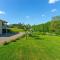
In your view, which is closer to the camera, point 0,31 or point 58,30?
point 0,31

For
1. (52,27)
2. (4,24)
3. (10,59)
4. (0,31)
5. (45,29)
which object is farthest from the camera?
(45,29)

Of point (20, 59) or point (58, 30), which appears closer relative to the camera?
point (20, 59)

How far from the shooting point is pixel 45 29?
103062 mm

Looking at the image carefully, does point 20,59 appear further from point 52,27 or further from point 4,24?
point 52,27

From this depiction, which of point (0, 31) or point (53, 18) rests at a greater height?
point (53, 18)

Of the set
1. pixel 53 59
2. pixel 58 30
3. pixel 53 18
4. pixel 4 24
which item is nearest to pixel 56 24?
pixel 58 30

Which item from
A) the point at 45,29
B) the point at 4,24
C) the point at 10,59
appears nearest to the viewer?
the point at 10,59

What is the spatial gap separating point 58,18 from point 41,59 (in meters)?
72.8

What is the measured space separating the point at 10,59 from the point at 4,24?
61.8 metres

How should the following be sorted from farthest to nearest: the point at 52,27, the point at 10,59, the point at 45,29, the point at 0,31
Result: the point at 45,29
the point at 52,27
the point at 0,31
the point at 10,59

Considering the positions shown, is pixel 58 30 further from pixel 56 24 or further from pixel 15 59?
pixel 15 59

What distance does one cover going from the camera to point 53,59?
1399 cm

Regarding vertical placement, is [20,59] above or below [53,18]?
below

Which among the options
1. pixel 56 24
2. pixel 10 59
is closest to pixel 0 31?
pixel 56 24
